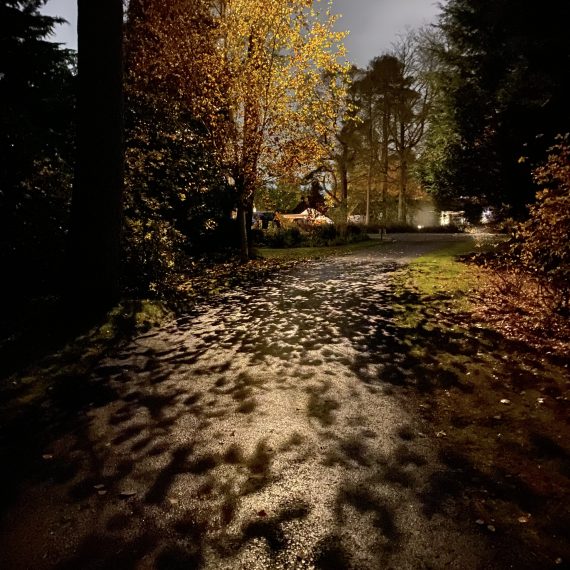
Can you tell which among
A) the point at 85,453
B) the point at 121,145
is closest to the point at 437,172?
the point at 121,145

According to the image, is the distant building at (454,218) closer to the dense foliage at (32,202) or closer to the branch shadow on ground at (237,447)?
the branch shadow on ground at (237,447)

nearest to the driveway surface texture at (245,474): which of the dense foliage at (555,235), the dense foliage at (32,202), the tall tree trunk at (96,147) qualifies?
the tall tree trunk at (96,147)

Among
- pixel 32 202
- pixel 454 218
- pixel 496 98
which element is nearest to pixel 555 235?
pixel 32 202

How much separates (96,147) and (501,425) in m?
7.84

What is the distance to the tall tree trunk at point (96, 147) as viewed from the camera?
25.2 ft

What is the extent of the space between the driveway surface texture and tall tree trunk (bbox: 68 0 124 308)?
2.14 metres

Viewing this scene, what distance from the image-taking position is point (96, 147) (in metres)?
7.77

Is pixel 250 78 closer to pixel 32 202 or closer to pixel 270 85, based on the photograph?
pixel 270 85

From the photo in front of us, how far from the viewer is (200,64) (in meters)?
16.2

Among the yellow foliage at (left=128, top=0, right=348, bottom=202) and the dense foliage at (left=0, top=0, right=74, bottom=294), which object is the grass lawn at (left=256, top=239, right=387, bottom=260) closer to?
the yellow foliage at (left=128, top=0, right=348, bottom=202)

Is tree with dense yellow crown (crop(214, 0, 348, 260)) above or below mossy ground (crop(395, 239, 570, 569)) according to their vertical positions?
above

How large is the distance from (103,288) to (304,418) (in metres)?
5.35

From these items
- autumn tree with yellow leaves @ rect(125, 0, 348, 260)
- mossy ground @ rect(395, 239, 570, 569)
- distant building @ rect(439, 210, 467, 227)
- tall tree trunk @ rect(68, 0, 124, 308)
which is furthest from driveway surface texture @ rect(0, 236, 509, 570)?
distant building @ rect(439, 210, 467, 227)

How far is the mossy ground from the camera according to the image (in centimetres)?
319
